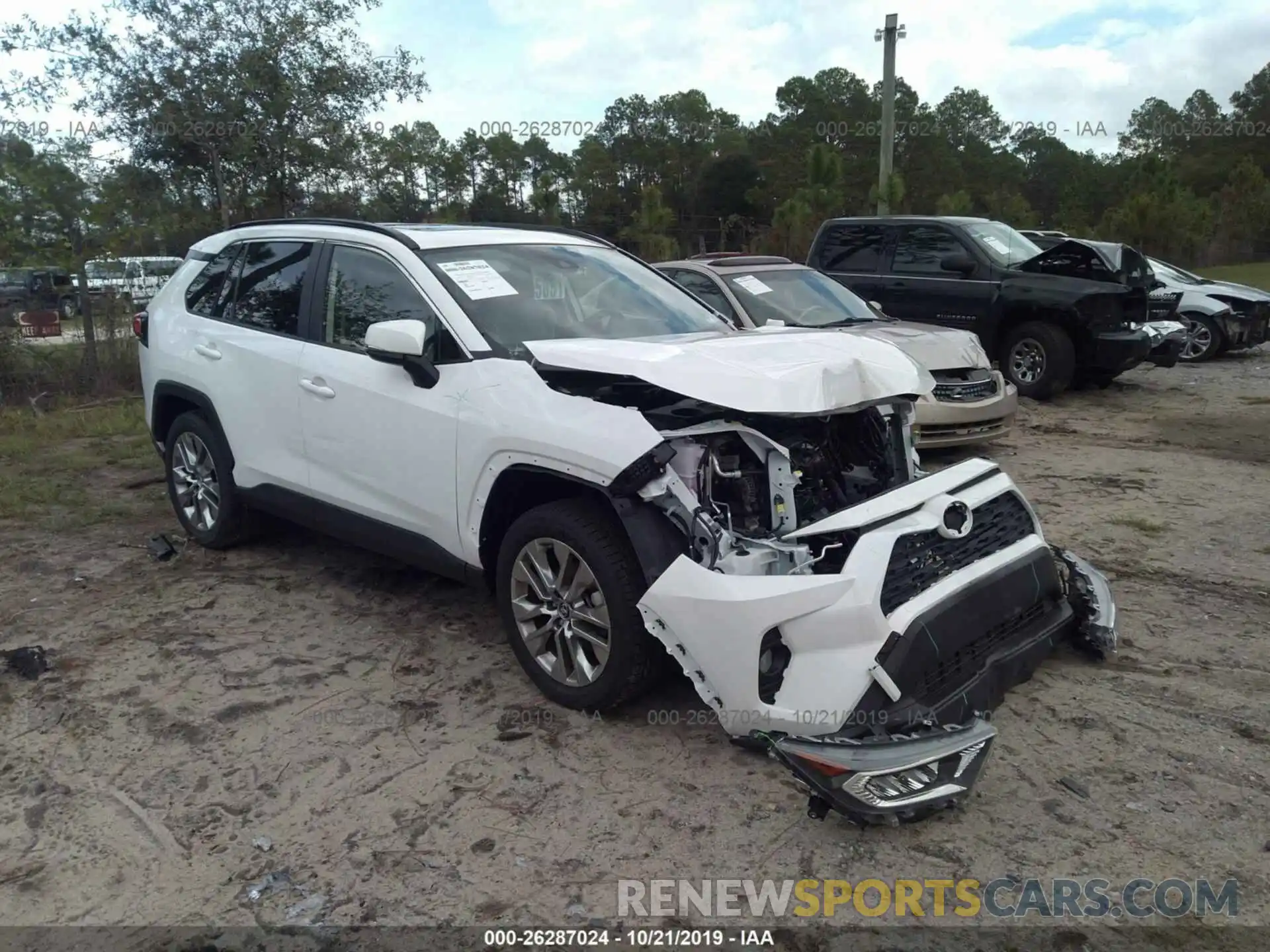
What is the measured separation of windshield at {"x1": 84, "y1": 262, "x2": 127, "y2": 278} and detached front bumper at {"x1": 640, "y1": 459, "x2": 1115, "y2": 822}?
10.00 meters

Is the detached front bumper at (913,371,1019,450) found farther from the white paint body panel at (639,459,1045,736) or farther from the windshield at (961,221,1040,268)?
the white paint body panel at (639,459,1045,736)

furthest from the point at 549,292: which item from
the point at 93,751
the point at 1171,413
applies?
the point at 1171,413

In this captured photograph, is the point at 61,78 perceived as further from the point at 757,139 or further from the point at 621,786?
the point at 757,139

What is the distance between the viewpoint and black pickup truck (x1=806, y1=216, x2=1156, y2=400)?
9984 millimetres

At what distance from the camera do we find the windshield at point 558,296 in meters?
4.05

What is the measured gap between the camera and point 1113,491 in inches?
264

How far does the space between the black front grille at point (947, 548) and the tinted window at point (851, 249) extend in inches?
312

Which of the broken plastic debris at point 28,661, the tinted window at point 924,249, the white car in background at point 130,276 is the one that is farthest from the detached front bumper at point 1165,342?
the white car in background at point 130,276

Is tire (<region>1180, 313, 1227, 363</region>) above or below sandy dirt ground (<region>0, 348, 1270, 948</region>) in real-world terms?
above

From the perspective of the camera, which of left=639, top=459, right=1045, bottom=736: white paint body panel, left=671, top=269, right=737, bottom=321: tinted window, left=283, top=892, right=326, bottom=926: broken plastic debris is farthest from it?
left=671, top=269, right=737, bottom=321: tinted window

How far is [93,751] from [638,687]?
2.09 meters

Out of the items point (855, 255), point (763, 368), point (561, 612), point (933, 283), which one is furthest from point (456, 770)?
point (855, 255)

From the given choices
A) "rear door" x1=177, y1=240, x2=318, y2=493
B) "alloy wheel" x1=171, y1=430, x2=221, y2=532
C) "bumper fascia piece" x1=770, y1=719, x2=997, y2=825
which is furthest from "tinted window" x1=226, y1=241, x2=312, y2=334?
"bumper fascia piece" x1=770, y1=719, x2=997, y2=825

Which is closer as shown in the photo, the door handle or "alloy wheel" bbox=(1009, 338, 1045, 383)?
the door handle
